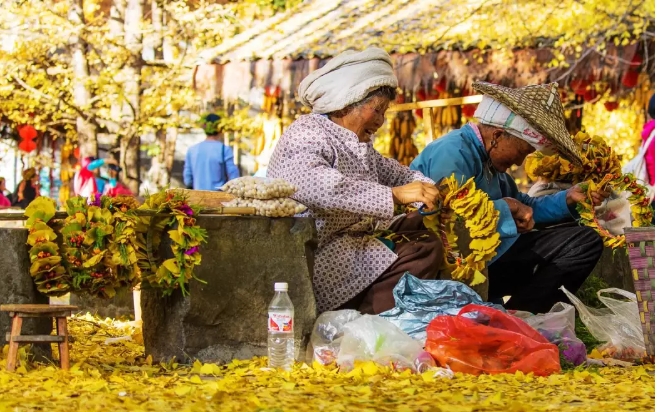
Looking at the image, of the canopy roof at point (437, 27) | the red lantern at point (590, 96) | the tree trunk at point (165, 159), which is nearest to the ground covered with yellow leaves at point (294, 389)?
the canopy roof at point (437, 27)

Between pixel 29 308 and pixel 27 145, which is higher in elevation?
pixel 27 145

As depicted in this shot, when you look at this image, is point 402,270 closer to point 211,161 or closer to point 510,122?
point 510,122

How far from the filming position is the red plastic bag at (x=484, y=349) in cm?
522

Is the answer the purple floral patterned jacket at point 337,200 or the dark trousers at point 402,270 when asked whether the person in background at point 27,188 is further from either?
the dark trousers at point 402,270

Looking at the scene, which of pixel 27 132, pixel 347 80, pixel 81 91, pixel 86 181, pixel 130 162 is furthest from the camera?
pixel 27 132

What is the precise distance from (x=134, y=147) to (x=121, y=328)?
33.9 feet

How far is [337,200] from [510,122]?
1404mm

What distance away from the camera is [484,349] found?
529 centimetres

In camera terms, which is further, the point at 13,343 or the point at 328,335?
the point at 328,335

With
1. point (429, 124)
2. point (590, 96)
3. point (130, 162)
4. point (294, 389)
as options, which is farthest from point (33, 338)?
point (130, 162)

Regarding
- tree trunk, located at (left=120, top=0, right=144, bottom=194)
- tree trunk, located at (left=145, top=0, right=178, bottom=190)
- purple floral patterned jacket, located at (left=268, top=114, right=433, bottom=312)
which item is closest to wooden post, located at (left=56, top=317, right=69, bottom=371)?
purple floral patterned jacket, located at (left=268, top=114, right=433, bottom=312)

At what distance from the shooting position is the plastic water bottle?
5.25 m

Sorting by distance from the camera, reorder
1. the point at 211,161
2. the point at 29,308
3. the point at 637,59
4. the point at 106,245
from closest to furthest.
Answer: the point at 29,308 < the point at 106,245 < the point at 637,59 < the point at 211,161

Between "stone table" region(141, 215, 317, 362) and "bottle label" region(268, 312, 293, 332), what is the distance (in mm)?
315
